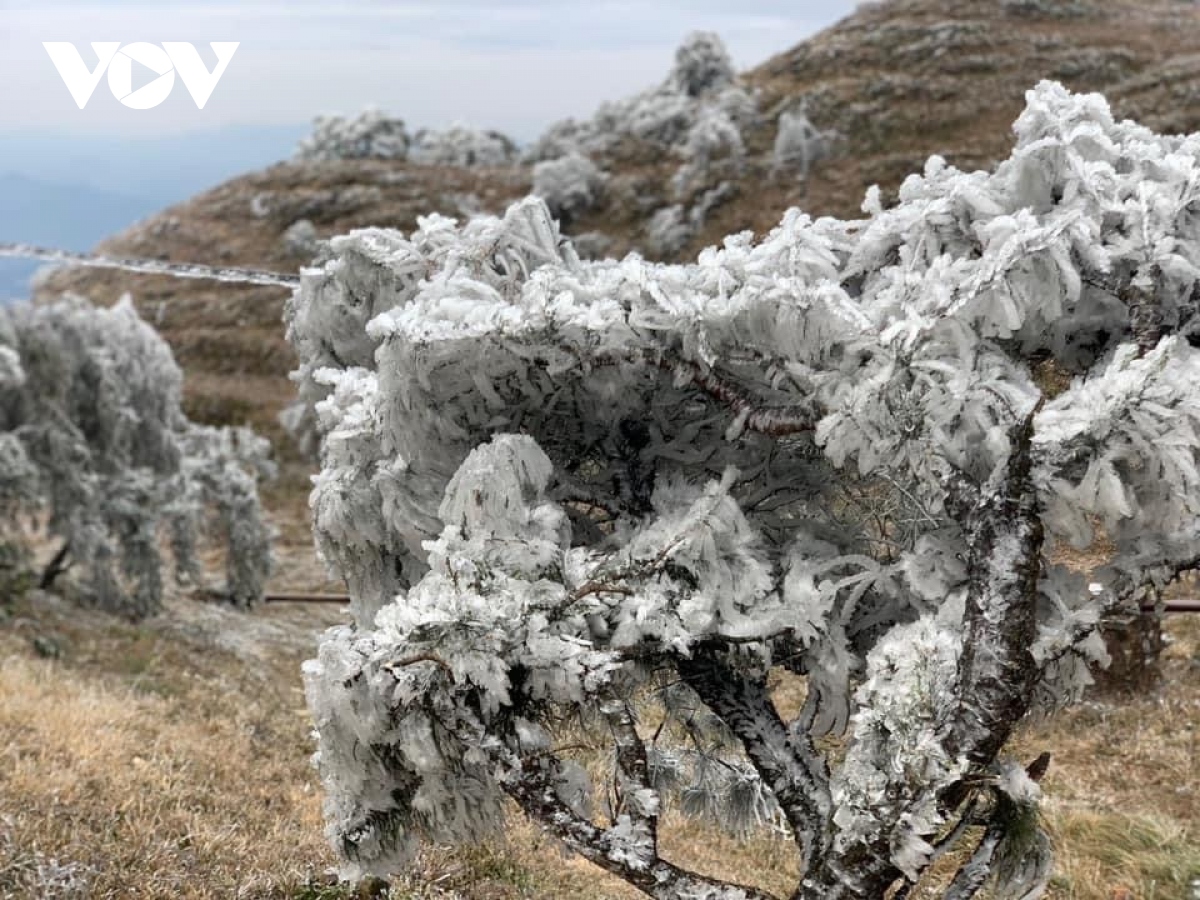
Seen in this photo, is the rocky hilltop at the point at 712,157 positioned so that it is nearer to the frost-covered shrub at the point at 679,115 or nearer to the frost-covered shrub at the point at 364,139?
the frost-covered shrub at the point at 679,115

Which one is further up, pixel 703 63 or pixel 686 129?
pixel 703 63

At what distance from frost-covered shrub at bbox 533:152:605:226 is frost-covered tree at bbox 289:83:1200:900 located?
48.1 meters

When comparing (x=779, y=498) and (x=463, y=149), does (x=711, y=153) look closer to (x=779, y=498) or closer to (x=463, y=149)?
(x=463, y=149)

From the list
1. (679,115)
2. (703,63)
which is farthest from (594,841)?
(703,63)

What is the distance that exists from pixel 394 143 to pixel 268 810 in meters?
69.4

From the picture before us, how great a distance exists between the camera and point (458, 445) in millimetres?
4160

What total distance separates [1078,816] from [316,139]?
75.8m

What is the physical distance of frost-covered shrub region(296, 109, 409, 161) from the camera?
7225 cm

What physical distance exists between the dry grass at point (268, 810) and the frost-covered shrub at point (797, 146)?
38849 millimetres

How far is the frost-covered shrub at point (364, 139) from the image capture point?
72.2 m

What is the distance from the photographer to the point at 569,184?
52219mm

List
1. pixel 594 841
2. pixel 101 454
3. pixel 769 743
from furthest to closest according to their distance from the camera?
pixel 101 454
pixel 769 743
pixel 594 841

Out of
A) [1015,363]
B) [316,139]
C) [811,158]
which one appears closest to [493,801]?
[1015,363]

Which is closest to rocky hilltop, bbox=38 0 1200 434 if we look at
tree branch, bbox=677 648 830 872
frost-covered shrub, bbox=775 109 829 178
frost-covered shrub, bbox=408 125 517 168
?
frost-covered shrub, bbox=775 109 829 178
